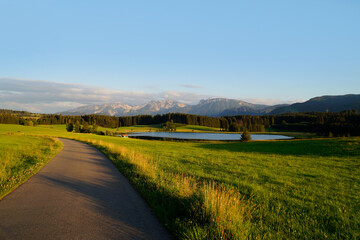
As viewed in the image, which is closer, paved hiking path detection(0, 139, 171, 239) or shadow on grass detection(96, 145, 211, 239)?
paved hiking path detection(0, 139, 171, 239)

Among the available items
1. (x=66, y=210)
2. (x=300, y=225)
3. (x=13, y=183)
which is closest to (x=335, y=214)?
(x=300, y=225)

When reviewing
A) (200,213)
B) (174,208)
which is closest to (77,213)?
(174,208)

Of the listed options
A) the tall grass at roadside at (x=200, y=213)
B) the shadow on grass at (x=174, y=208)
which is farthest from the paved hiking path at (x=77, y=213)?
the tall grass at roadside at (x=200, y=213)

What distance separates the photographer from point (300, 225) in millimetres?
6000

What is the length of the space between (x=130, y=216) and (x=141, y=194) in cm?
219

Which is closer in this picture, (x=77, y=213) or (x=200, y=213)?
(x=200, y=213)

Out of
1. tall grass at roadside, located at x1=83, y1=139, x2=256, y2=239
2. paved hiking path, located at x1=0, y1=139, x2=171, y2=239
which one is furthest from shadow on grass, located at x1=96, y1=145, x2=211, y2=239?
paved hiking path, located at x1=0, y1=139, x2=171, y2=239

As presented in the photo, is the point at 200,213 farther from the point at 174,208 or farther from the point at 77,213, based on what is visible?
the point at 77,213

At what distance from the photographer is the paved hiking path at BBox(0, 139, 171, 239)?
5.17 m

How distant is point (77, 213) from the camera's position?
6.34 meters

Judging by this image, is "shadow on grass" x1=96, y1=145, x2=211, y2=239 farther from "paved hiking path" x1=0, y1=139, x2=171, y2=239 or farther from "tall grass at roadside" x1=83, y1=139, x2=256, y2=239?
"paved hiking path" x1=0, y1=139, x2=171, y2=239

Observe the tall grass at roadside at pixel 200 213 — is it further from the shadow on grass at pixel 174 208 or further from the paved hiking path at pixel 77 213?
the paved hiking path at pixel 77 213

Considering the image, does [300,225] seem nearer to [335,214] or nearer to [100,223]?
[335,214]

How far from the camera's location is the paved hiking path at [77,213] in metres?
5.17
